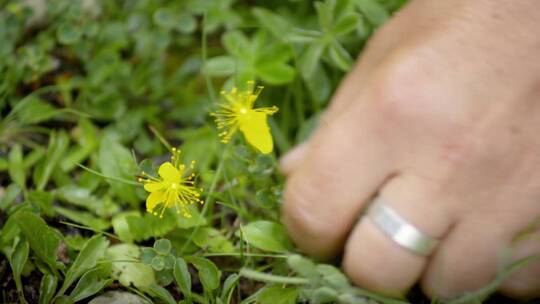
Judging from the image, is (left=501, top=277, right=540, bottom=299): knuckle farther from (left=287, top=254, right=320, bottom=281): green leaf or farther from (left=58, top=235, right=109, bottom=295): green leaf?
(left=58, top=235, right=109, bottom=295): green leaf

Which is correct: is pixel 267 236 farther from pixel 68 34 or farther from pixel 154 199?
pixel 68 34

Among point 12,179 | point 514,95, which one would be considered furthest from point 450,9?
point 12,179

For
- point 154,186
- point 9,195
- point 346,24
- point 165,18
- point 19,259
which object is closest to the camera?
point 154,186

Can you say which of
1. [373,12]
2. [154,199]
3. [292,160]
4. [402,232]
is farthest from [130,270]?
[373,12]

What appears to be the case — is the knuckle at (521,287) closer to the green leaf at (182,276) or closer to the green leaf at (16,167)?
the green leaf at (182,276)

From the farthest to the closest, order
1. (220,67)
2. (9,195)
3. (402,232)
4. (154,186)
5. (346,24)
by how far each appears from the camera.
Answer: (220,67), (346,24), (9,195), (154,186), (402,232)

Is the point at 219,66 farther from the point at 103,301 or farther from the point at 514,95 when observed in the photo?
the point at 514,95
